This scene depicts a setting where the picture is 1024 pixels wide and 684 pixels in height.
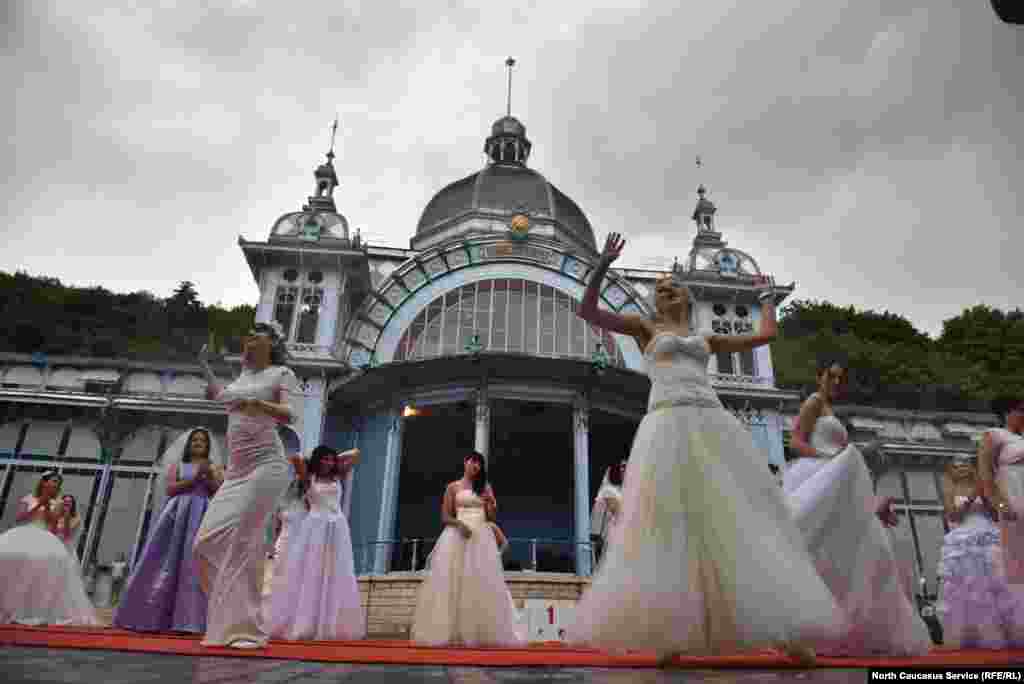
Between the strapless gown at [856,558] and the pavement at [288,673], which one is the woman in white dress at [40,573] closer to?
the pavement at [288,673]

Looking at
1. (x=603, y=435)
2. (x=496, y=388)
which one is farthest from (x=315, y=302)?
(x=603, y=435)

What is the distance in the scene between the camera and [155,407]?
16.6 m

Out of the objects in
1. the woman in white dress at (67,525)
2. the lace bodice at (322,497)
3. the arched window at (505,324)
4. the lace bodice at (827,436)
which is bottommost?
the woman in white dress at (67,525)

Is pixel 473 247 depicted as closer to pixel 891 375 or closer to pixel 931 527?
pixel 931 527

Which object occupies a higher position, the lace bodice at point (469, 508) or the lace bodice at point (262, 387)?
the lace bodice at point (262, 387)

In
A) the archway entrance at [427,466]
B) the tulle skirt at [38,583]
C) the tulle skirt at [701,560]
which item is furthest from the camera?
the archway entrance at [427,466]

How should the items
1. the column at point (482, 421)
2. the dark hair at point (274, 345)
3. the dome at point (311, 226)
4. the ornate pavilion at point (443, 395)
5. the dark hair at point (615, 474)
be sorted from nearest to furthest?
1. the dark hair at point (274, 345)
2. the dark hair at point (615, 474)
3. the column at point (482, 421)
4. the ornate pavilion at point (443, 395)
5. the dome at point (311, 226)

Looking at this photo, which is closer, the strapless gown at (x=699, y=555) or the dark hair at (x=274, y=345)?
the strapless gown at (x=699, y=555)

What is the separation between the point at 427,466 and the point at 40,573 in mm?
13725

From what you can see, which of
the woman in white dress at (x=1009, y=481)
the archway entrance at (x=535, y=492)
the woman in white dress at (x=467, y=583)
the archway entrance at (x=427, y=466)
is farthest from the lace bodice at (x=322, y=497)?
the archway entrance at (x=535, y=492)

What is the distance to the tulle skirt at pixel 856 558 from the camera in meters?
3.56

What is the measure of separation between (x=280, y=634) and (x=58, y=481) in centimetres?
367

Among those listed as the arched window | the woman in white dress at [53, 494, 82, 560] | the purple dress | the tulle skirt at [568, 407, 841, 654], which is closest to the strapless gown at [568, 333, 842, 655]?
the tulle skirt at [568, 407, 841, 654]

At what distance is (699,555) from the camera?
267cm
